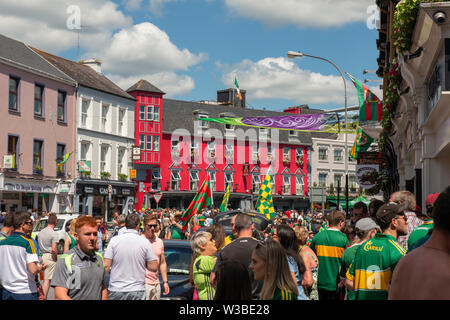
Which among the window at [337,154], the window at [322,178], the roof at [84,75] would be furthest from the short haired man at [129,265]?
the window at [337,154]

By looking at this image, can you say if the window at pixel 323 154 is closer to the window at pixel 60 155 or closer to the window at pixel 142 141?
the window at pixel 142 141

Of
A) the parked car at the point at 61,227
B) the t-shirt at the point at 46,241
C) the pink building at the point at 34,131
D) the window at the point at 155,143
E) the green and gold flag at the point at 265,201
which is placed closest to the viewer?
the t-shirt at the point at 46,241

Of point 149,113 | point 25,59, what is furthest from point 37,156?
point 149,113

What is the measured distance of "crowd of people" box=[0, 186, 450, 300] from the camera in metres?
3.12

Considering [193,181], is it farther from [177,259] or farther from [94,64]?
[177,259]

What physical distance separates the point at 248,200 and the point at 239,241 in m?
58.5

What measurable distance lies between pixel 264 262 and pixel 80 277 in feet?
6.16

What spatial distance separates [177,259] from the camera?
32.0 ft

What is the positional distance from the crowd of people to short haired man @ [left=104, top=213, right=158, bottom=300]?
12 millimetres

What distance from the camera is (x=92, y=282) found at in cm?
→ 589

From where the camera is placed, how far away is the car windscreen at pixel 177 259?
376 inches

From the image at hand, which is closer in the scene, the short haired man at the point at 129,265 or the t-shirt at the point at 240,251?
the t-shirt at the point at 240,251

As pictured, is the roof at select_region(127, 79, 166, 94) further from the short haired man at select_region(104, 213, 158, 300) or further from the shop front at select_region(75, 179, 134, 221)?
the short haired man at select_region(104, 213, 158, 300)

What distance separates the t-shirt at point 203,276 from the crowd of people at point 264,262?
1 centimetres
